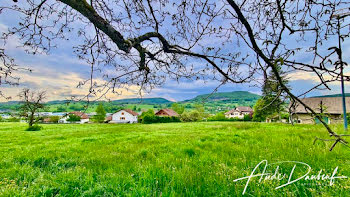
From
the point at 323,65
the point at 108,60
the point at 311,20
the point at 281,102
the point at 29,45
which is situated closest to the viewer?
the point at 323,65

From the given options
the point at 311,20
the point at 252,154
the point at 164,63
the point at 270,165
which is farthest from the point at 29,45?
the point at 252,154

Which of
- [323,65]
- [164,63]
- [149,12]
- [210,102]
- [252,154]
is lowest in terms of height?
[252,154]

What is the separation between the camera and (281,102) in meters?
1.60

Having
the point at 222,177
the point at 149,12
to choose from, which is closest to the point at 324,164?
the point at 222,177

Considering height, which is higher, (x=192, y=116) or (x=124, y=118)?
(x=192, y=116)

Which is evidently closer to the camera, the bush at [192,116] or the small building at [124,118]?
the bush at [192,116]

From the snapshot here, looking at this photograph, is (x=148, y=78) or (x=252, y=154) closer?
(x=148, y=78)

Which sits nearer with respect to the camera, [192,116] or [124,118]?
[192,116]

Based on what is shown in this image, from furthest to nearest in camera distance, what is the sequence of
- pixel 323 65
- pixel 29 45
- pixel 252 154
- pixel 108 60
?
pixel 252 154 < pixel 108 60 < pixel 29 45 < pixel 323 65

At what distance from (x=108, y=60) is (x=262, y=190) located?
3.17m

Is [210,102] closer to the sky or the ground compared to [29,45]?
closer to the ground

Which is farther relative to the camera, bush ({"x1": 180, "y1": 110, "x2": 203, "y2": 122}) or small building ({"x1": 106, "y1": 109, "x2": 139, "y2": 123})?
small building ({"x1": 106, "y1": 109, "x2": 139, "y2": 123})

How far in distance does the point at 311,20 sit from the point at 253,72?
37.9 inches

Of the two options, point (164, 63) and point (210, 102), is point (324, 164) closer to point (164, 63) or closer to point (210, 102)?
point (210, 102)
